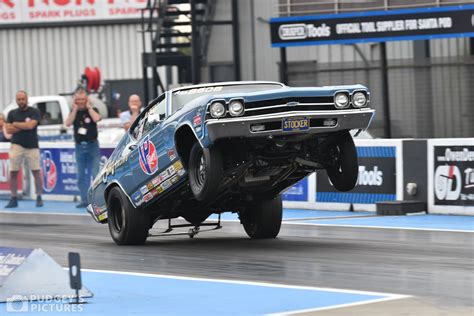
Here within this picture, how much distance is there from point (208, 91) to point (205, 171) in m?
1.80

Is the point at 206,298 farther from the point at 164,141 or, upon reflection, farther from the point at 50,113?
the point at 50,113

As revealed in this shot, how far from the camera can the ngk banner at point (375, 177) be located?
17.9 meters

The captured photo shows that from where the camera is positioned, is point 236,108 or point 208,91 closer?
point 236,108

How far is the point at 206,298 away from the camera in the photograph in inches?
360

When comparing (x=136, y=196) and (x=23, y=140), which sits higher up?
(x=23, y=140)

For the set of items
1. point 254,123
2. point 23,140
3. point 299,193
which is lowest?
point 299,193

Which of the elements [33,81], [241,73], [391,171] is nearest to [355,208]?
[391,171]

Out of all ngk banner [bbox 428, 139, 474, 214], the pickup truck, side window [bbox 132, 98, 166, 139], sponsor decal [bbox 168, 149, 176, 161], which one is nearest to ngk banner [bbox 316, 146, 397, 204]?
ngk banner [bbox 428, 139, 474, 214]

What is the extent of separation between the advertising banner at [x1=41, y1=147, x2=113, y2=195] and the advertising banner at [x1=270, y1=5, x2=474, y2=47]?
5579 millimetres

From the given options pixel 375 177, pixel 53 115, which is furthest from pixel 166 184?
pixel 53 115

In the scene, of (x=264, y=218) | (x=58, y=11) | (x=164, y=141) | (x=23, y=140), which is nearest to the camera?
(x=164, y=141)

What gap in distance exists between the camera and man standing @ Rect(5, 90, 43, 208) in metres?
21.2

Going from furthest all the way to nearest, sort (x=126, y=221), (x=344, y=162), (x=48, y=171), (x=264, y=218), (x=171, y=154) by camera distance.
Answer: (x=48, y=171) → (x=264, y=218) → (x=126, y=221) → (x=171, y=154) → (x=344, y=162)

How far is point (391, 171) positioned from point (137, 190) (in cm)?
595
